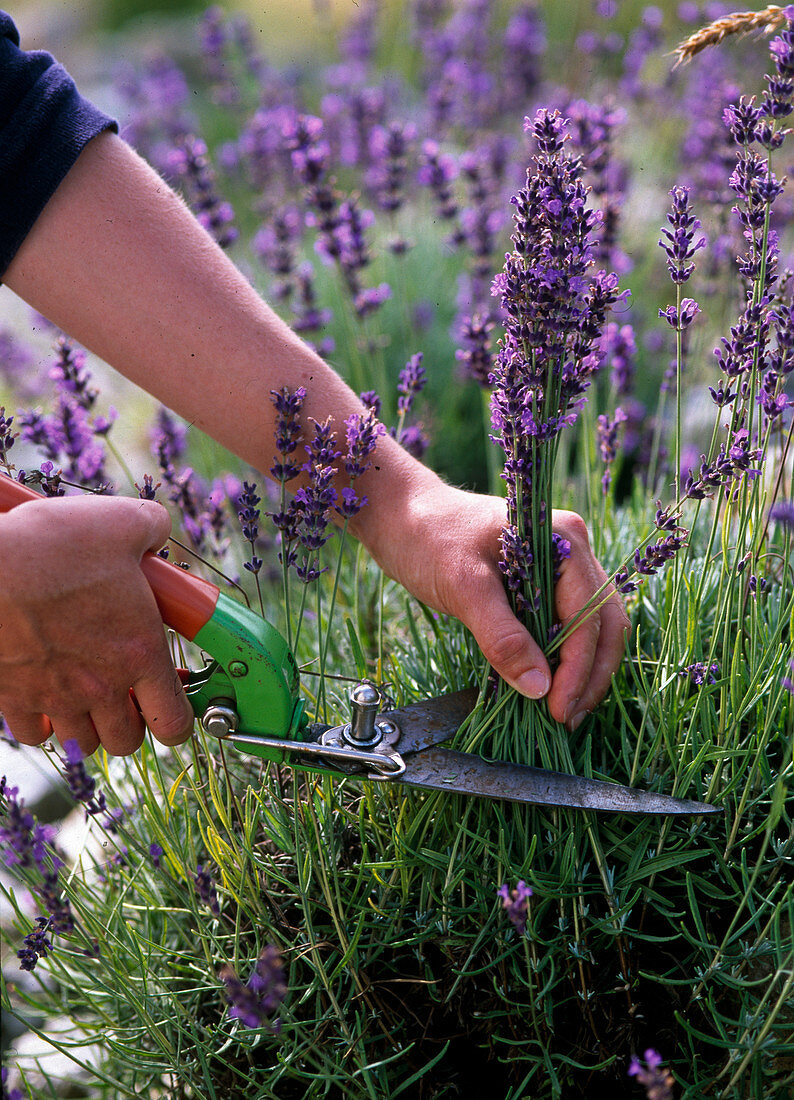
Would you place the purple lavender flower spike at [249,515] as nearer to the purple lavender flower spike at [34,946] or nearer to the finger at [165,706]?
the finger at [165,706]

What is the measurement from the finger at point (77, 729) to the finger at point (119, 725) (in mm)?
14

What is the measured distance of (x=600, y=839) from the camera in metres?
1.58

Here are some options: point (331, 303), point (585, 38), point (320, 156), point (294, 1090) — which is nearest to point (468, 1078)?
point (294, 1090)

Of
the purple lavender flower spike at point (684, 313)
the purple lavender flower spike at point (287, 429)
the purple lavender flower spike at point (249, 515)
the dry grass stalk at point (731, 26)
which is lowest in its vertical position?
the purple lavender flower spike at point (249, 515)

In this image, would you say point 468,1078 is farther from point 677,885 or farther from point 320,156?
point 320,156

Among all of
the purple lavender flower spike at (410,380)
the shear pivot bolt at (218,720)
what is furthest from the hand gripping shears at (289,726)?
the purple lavender flower spike at (410,380)

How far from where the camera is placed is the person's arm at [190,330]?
5.56ft

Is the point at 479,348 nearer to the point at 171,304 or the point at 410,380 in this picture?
the point at 410,380

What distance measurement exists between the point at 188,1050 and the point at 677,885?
0.97 m

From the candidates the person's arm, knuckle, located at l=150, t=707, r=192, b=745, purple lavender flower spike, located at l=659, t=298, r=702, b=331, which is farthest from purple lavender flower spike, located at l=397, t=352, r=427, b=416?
knuckle, located at l=150, t=707, r=192, b=745

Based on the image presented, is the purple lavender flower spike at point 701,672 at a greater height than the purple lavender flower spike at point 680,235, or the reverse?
the purple lavender flower spike at point 680,235

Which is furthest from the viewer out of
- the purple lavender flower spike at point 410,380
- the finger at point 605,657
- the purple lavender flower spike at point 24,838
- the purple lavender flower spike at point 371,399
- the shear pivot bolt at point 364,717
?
the purple lavender flower spike at point 410,380

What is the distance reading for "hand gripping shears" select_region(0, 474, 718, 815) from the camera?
4.70ft

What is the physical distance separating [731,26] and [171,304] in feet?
3.65
